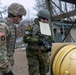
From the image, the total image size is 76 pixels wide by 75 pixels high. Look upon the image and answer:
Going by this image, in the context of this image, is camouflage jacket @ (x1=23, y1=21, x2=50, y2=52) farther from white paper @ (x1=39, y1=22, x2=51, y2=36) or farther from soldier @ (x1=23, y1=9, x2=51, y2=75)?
white paper @ (x1=39, y1=22, x2=51, y2=36)

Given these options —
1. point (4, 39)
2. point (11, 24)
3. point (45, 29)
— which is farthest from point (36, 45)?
point (4, 39)

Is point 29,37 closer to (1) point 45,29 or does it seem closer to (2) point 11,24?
(1) point 45,29

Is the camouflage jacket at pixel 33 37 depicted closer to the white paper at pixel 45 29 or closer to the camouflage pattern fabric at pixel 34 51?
the camouflage pattern fabric at pixel 34 51

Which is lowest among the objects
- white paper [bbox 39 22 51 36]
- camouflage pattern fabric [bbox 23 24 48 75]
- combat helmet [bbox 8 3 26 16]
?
camouflage pattern fabric [bbox 23 24 48 75]

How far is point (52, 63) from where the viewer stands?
3.32 metres

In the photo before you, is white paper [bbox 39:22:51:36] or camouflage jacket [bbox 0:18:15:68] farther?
white paper [bbox 39:22:51:36]

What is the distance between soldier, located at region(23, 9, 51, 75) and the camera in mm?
4023

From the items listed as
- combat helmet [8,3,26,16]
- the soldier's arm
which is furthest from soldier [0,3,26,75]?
A: the soldier's arm

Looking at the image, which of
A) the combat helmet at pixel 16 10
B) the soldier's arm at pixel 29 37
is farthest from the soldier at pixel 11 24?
the soldier's arm at pixel 29 37

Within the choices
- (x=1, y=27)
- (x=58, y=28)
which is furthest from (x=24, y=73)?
(x=58, y=28)

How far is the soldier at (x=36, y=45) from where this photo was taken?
4023 millimetres

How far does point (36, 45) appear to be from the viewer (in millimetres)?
4078

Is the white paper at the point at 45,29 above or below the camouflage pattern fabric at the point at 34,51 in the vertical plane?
above

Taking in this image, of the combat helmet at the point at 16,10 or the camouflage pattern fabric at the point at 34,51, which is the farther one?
the camouflage pattern fabric at the point at 34,51
